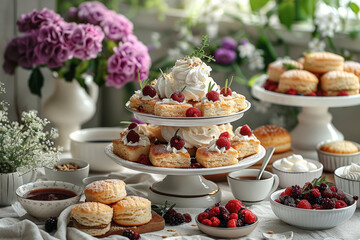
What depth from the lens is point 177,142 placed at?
7.56 ft

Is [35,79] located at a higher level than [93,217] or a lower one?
higher

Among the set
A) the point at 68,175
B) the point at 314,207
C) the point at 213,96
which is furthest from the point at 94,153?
the point at 314,207

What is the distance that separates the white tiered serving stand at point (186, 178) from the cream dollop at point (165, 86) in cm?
14

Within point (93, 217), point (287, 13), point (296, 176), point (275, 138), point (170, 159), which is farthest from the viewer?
point (287, 13)

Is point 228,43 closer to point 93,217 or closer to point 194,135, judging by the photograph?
point 194,135

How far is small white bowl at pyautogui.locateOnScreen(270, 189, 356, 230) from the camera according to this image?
215 centimetres

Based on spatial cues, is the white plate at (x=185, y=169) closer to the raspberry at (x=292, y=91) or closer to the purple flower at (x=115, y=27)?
the raspberry at (x=292, y=91)

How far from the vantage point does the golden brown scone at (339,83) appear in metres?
3.02

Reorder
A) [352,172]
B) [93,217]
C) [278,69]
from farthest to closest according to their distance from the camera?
[278,69] < [352,172] < [93,217]

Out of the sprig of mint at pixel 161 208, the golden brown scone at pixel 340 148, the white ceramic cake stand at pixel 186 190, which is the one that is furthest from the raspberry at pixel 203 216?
the golden brown scone at pixel 340 148

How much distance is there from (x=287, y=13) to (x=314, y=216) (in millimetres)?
2252

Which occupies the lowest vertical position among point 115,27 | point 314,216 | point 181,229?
point 181,229

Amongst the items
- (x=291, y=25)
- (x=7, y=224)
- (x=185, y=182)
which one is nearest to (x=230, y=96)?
(x=185, y=182)

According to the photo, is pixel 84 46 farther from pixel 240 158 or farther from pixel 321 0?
pixel 321 0
